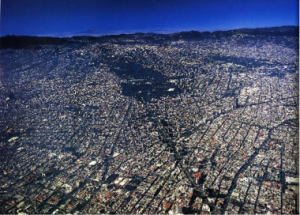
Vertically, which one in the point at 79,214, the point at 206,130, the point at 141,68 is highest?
the point at 141,68

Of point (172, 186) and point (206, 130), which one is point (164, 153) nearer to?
point (172, 186)

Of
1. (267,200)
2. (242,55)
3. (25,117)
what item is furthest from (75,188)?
(242,55)

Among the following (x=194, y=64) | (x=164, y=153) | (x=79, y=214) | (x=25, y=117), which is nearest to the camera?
(x=79, y=214)

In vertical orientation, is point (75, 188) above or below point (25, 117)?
below

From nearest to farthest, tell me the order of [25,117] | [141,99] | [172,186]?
1. [172,186]
2. [25,117]
3. [141,99]

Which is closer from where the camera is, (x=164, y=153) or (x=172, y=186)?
(x=172, y=186)

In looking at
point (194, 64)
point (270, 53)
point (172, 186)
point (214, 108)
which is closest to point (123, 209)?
point (172, 186)
